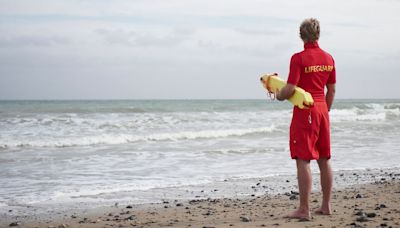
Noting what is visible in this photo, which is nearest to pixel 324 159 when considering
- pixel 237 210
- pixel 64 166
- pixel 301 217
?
pixel 301 217

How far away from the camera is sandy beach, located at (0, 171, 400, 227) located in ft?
16.2

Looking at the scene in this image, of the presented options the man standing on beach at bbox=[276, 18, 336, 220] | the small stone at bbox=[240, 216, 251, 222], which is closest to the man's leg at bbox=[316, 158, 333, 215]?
the man standing on beach at bbox=[276, 18, 336, 220]

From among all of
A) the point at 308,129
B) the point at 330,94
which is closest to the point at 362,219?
the point at 308,129

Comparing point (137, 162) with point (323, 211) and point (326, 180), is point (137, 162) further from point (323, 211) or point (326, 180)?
point (326, 180)

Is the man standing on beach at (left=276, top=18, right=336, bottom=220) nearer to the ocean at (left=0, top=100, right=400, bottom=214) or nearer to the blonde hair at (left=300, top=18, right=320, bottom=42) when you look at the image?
the blonde hair at (left=300, top=18, right=320, bottom=42)

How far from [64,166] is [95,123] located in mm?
12861

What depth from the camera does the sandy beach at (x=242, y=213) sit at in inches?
195

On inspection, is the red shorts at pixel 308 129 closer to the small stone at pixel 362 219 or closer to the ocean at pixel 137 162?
the small stone at pixel 362 219

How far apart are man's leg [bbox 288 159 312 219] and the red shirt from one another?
0.59 meters

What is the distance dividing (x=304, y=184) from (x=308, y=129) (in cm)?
51

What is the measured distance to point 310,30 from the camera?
15.6 feet

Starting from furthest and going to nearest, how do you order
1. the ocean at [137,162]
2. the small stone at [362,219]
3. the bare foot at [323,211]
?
the ocean at [137,162], the bare foot at [323,211], the small stone at [362,219]

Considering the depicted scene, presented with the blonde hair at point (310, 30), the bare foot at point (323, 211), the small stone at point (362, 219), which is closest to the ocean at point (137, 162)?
the bare foot at point (323, 211)

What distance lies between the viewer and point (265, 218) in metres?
5.23
